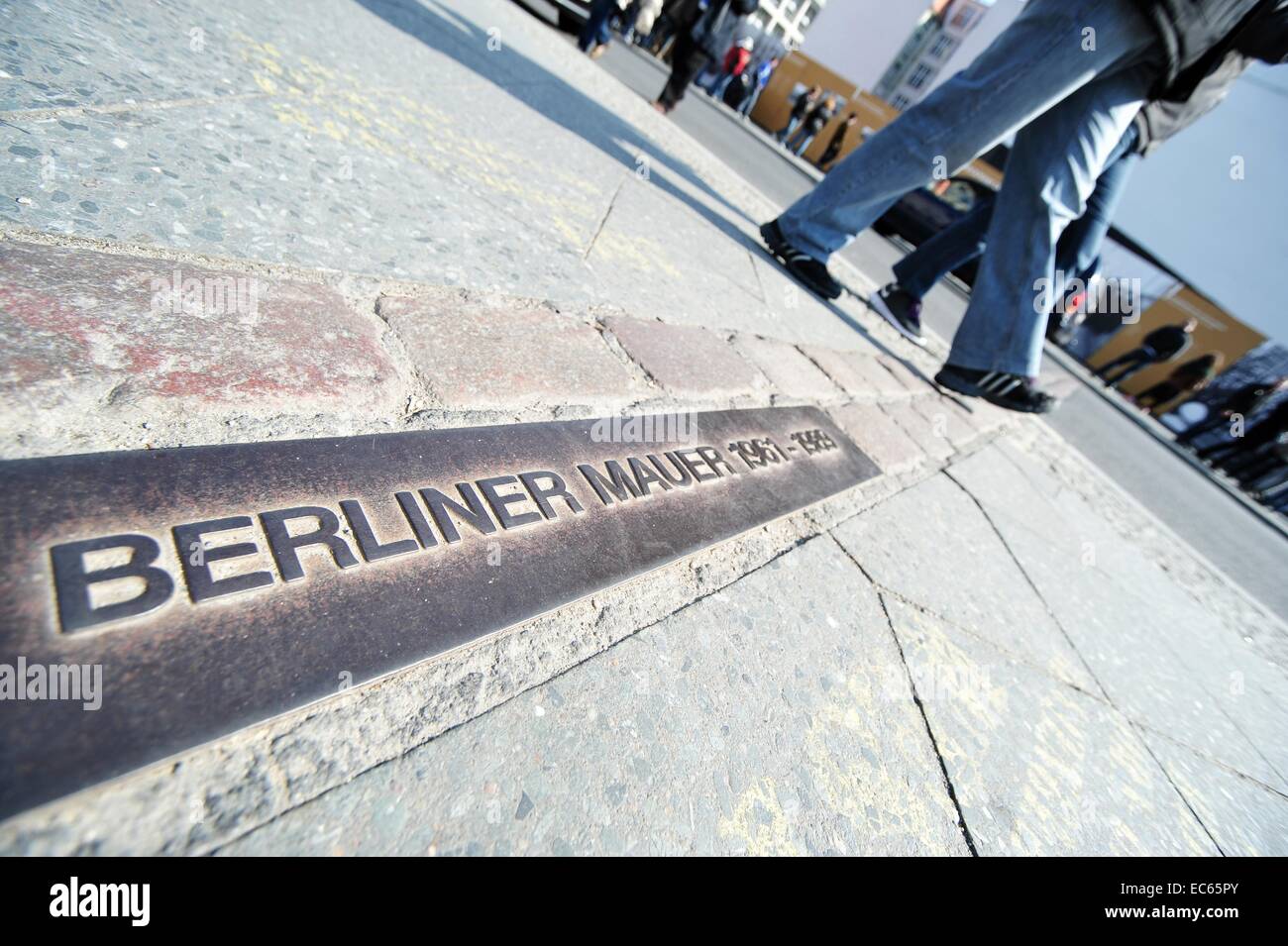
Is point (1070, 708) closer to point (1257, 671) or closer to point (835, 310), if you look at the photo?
point (1257, 671)

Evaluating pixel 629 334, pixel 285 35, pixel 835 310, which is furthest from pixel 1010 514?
pixel 285 35

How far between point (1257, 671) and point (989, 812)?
2.30m

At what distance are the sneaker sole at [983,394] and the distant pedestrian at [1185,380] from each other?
30.8 ft

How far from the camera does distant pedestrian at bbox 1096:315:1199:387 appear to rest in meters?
8.95

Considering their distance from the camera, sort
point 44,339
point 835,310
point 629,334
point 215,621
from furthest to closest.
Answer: point 835,310 < point 629,334 < point 44,339 < point 215,621

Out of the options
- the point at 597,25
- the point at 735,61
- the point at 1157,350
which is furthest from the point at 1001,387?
the point at 735,61

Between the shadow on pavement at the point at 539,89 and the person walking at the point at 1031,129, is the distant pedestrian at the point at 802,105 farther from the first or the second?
the person walking at the point at 1031,129

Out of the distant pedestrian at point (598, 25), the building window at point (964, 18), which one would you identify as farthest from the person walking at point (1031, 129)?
the building window at point (964, 18)

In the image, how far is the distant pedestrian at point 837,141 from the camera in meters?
11.6

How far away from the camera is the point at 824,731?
0.76 meters

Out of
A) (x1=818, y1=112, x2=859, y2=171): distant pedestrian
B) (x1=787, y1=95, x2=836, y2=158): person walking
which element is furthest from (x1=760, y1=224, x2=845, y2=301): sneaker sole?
(x1=818, y1=112, x2=859, y2=171): distant pedestrian

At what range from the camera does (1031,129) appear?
90.1 inches

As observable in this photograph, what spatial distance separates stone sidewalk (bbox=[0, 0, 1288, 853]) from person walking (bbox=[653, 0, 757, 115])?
4.02m
